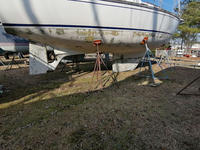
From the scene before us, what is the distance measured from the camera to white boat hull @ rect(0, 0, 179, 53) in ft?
9.00

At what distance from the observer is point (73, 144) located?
5.08ft

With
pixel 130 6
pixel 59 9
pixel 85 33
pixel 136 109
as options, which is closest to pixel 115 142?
pixel 136 109

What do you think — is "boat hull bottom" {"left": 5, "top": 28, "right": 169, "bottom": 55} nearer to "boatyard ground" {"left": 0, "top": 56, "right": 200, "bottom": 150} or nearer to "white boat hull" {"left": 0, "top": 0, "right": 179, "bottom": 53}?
"white boat hull" {"left": 0, "top": 0, "right": 179, "bottom": 53}

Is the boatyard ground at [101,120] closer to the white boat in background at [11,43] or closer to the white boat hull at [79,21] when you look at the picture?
the white boat hull at [79,21]

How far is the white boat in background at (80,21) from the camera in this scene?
2744 mm

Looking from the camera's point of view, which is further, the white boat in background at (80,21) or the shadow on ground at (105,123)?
the white boat in background at (80,21)

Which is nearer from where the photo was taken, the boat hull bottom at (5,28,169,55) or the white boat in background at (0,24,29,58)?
the boat hull bottom at (5,28,169,55)

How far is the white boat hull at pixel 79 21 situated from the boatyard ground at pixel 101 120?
1712 millimetres

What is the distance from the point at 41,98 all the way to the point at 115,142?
2327mm

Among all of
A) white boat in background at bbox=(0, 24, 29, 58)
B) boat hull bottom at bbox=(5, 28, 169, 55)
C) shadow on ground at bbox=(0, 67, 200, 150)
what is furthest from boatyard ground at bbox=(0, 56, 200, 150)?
white boat in background at bbox=(0, 24, 29, 58)

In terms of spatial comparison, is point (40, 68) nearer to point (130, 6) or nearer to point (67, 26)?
point (67, 26)

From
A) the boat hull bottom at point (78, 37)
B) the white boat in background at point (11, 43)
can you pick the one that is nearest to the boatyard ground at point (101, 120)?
the boat hull bottom at point (78, 37)

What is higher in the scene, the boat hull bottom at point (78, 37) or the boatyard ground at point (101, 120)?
the boat hull bottom at point (78, 37)

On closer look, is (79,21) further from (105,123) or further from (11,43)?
(11,43)
